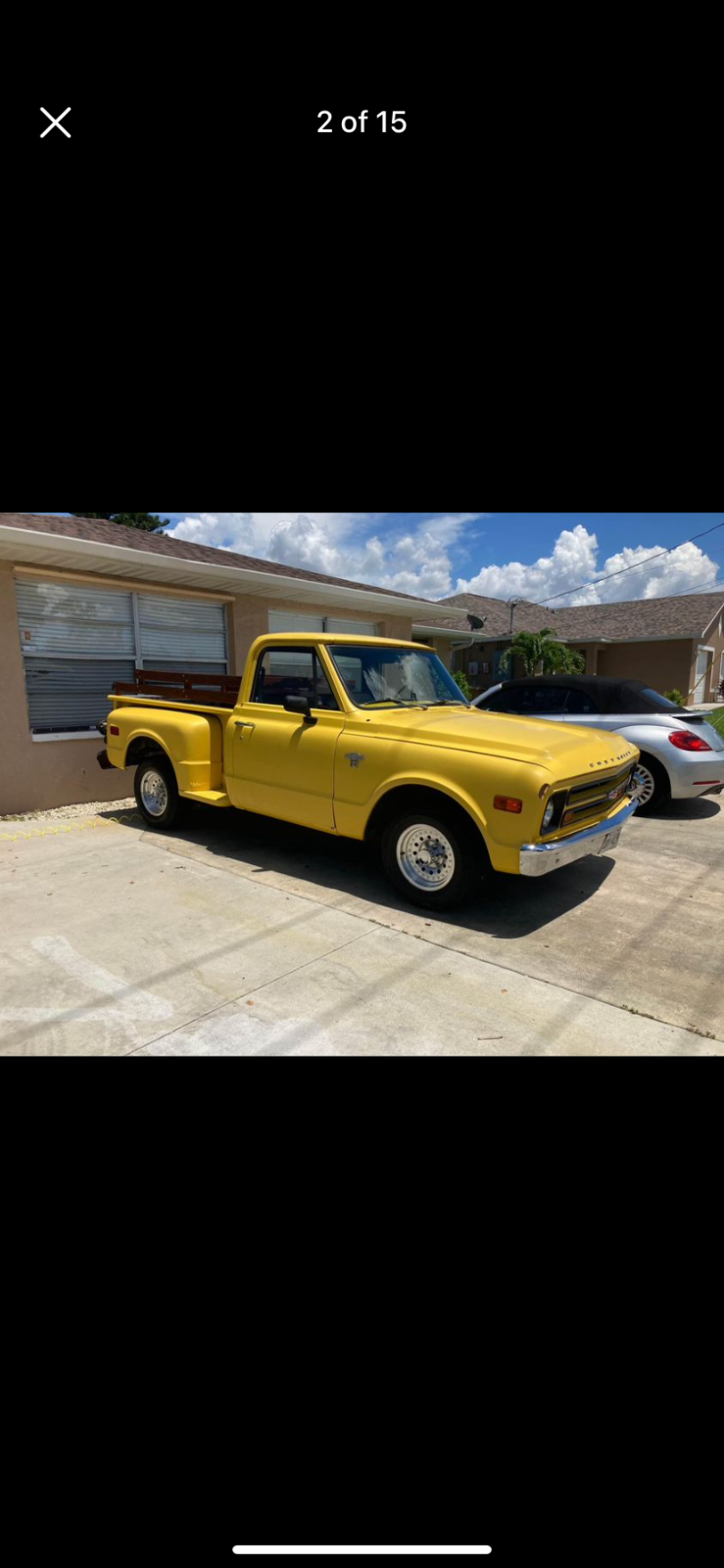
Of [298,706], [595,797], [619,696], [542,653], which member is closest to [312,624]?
Result: [619,696]

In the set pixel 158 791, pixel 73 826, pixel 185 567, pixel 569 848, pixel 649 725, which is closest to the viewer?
pixel 569 848

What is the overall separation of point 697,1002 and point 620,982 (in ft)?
1.21

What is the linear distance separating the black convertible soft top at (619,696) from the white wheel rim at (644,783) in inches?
25.0

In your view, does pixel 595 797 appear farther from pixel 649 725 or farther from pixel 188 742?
pixel 188 742

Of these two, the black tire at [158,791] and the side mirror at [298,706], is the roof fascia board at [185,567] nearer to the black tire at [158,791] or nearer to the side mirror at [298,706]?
Answer: the black tire at [158,791]

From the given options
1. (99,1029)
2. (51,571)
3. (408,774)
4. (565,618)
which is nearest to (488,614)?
(565,618)

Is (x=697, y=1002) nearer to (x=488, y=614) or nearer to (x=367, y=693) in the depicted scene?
(x=367, y=693)

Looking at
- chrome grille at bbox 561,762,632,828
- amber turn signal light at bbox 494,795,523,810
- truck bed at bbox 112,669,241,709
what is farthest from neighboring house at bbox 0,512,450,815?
chrome grille at bbox 561,762,632,828

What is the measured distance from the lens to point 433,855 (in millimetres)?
4504

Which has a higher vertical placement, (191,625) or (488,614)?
(488,614)

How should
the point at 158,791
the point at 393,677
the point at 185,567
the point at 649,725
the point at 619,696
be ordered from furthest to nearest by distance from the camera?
the point at 185,567
the point at 619,696
the point at 649,725
the point at 158,791
the point at 393,677

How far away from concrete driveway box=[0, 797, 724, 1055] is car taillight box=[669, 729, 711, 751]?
1.46 m

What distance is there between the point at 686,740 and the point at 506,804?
4.12 m

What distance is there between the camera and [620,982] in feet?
11.7
